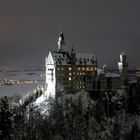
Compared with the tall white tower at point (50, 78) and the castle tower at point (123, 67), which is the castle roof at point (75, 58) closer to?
the tall white tower at point (50, 78)

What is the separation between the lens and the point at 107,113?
71.7 meters

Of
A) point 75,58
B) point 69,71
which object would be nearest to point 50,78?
point 69,71

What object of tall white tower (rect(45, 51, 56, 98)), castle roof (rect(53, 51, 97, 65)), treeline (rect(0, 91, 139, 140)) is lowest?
treeline (rect(0, 91, 139, 140))

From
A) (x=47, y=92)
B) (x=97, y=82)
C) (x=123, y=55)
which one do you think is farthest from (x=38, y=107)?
(x=123, y=55)

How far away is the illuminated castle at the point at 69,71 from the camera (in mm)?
86438

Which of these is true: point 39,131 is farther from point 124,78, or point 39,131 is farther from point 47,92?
point 124,78

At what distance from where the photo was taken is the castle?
8619cm

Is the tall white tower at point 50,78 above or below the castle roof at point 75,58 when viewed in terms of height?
below

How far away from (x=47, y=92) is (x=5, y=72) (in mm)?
60590

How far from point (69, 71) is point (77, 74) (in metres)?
2.21

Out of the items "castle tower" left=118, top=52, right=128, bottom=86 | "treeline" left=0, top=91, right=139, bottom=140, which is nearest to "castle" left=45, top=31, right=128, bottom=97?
"castle tower" left=118, top=52, right=128, bottom=86

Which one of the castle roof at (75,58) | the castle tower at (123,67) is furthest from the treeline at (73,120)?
the castle roof at (75,58)

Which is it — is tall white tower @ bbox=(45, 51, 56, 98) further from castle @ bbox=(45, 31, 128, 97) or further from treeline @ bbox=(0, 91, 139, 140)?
treeline @ bbox=(0, 91, 139, 140)

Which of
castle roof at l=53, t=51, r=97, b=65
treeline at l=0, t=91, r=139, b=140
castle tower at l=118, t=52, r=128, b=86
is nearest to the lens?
treeline at l=0, t=91, r=139, b=140
